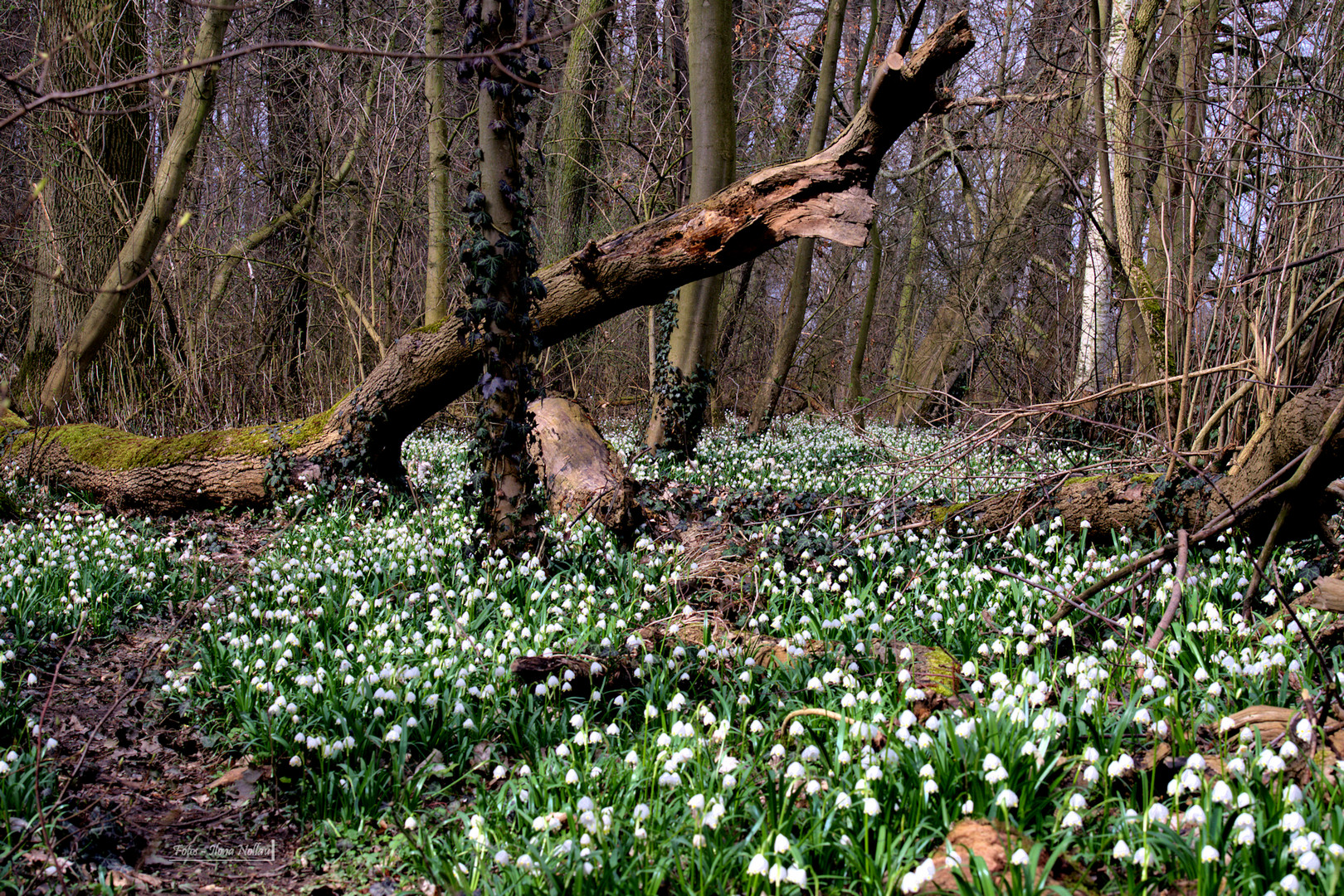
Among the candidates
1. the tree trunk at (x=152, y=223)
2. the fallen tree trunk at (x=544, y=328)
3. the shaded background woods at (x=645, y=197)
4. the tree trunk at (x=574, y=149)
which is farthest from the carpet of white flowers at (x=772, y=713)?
the tree trunk at (x=574, y=149)

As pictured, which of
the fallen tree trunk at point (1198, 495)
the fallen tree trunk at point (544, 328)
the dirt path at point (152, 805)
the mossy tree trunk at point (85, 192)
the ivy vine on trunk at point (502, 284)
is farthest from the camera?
the mossy tree trunk at point (85, 192)

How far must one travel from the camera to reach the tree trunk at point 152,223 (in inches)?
344

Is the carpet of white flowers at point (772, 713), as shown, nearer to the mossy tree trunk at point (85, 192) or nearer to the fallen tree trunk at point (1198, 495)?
the fallen tree trunk at point (1198, 495)

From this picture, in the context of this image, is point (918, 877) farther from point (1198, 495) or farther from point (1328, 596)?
point (1198, 495)

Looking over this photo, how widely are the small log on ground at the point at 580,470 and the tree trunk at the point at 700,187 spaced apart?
2.04 metres

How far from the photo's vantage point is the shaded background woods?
215 inches

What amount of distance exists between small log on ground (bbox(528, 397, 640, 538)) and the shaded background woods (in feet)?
7.17

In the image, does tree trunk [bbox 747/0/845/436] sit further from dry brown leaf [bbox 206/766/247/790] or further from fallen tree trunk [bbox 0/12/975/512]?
dry brown leaf [bbox 206/766/247/790]

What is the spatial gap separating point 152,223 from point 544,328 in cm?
518

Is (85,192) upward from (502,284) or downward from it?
upward

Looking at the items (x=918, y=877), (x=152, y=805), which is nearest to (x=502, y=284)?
(x=152, y=805)

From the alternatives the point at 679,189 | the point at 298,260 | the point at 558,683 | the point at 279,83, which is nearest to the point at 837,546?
the point at 558,683

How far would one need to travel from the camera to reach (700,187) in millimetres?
9125

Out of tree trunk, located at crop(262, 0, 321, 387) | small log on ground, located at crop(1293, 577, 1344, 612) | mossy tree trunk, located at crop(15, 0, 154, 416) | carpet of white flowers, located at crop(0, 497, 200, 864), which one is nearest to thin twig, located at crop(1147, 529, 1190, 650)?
small log on ground, located at crop(1293, 577, 1344, 612)
